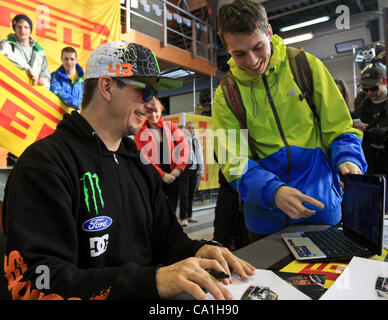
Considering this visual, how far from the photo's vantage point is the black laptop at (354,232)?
2.47ft

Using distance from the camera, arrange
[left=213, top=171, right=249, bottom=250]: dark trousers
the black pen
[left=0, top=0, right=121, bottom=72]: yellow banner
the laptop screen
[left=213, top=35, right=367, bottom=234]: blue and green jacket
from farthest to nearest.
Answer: [left=0, top=0, right=121, bottom=72]: yellow banner
[left=213, top=171, right=249, bottom=250]: dark trousers
[left=213, top=35, right=367, bottom=234]: blue and green jacket
the laptop screen
the black pen

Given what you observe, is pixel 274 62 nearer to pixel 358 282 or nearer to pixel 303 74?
pixel 303 74

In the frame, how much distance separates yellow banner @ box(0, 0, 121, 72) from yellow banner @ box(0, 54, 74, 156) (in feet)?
1.05

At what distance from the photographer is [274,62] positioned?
1137 millimetres

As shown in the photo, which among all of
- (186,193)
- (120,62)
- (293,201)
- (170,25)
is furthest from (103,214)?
(170,25)

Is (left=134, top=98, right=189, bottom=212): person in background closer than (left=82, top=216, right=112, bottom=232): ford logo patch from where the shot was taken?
No

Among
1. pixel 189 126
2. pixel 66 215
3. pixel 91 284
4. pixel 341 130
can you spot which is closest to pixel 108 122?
pixel 66 215

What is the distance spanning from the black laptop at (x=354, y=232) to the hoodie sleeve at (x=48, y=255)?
0.49 m

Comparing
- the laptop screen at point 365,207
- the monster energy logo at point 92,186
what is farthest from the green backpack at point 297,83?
the monster energy logo at point 92,186

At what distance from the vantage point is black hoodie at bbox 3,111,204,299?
0.55 metres

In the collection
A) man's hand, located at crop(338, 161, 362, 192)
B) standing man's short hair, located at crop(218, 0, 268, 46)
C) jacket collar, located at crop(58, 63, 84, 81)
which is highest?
jacket collar, located at crop(58, 63, 84, 81)

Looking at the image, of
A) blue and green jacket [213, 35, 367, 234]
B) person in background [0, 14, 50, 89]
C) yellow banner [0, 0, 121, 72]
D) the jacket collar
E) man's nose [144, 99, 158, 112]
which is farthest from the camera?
the jacket collar

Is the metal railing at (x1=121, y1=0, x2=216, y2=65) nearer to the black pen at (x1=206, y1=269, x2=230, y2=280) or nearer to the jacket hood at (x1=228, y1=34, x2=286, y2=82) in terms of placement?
the jacket hood at (x1=228, y1=34, x2=286, y2=82)

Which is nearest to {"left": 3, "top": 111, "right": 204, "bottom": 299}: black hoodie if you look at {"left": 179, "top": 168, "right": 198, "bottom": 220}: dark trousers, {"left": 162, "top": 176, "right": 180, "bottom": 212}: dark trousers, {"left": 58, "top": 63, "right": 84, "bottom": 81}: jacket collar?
{"left": 162, "top": 176, "right": 180, "bottom": 212}: dark trousers
